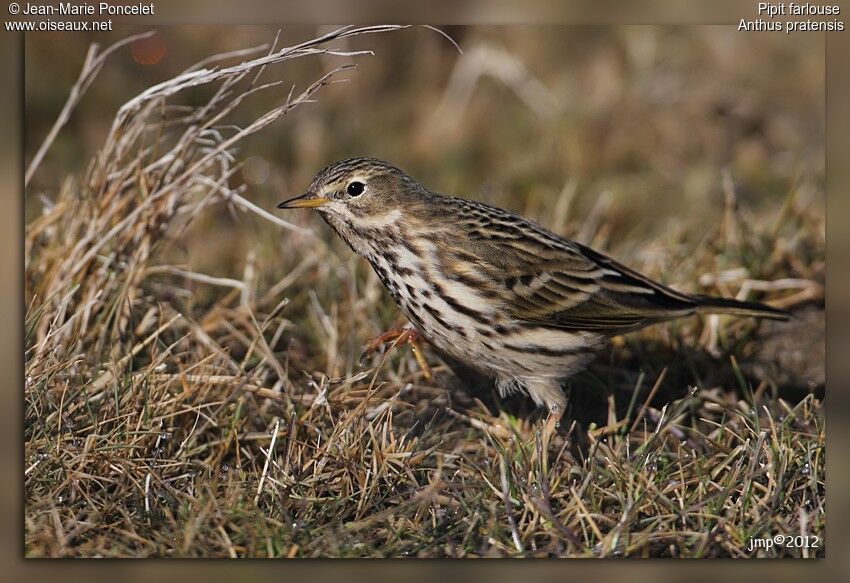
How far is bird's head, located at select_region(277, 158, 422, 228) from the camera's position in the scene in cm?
471

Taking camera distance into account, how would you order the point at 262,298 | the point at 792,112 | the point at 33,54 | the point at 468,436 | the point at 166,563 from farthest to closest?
the point at 792,112
the point at 33,54
the point at 262,298
the point at 468,436
the point at 166,563

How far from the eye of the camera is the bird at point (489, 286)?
4570mm

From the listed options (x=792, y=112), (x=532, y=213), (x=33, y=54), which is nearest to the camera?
(x=33, y=54)

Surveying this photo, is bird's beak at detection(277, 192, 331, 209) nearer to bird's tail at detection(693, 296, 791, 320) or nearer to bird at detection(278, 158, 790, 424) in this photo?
bird at detection(278, 158, 790, 424)

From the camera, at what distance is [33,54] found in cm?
611

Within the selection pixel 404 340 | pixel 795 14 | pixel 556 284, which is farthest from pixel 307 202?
pixel 795 14

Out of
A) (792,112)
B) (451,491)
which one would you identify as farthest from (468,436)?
(792,112)

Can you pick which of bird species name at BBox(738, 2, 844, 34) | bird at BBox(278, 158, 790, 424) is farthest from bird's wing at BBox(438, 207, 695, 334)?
bird species name at BBox(738, 2, 844, 34)

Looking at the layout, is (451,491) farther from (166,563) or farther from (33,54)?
(33,54)

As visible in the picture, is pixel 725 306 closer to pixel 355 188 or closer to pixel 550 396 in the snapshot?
pixel 550 396

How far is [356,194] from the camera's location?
473cm

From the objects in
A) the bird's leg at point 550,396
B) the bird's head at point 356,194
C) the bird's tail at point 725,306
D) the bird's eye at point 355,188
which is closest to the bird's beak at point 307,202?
the bird's head at point 356,194

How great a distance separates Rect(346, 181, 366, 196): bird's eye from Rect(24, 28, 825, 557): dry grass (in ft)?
1.41

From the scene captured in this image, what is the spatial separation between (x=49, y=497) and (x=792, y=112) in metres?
5.69
